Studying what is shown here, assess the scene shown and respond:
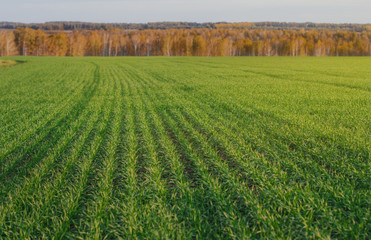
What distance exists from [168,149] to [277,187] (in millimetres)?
3508

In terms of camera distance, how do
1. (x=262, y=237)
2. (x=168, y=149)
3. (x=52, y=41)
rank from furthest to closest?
(x=52, y=41), (x=168, y=149), (x=262, y=237)

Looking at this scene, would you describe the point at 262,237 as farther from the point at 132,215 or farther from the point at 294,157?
the point at 294,157

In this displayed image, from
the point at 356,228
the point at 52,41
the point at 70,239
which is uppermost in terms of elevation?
the point at 52,41

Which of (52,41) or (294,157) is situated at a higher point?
(52,41)

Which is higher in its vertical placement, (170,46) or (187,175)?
(170,46)

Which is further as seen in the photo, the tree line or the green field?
the tree line

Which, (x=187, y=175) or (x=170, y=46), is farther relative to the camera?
(x=170, y=46)

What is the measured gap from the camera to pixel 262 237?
4.06 m

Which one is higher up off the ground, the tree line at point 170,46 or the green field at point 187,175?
the tree line at point 170,46

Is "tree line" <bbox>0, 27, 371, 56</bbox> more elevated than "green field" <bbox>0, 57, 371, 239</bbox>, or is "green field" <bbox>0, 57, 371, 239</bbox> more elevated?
"tree line" <bbox>0, 27, 371, 56</bbox>

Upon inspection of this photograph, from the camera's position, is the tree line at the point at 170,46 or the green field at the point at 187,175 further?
the tree line at the point at 170,46

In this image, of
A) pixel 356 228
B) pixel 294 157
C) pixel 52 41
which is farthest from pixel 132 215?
pixel 52 41

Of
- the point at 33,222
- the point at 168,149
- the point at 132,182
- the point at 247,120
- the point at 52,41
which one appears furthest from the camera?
the point at 52,41

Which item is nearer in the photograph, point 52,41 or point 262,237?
point 262,237
